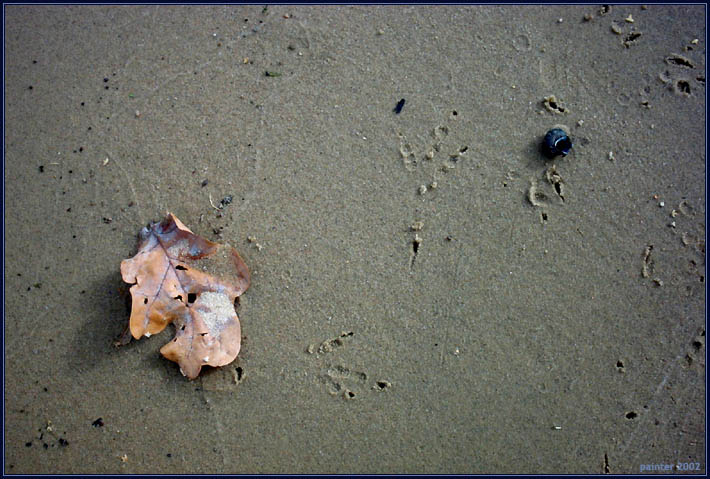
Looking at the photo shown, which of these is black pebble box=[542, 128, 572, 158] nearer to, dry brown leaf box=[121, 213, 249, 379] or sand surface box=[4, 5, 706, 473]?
sand surface box=[4, 5, 706, 473]

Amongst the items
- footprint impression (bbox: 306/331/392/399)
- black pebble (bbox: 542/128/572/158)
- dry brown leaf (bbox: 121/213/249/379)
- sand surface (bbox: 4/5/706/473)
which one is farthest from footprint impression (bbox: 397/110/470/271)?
dry brown leaf (bbox: 121/213/249/379)

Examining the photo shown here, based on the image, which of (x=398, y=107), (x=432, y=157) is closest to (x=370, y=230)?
(x=432, y=157)

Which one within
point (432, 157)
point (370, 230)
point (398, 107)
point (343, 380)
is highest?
point (398, 107)

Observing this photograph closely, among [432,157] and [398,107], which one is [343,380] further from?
[398,107]

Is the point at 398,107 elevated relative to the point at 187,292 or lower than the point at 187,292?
elevated

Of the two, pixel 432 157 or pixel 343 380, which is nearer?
pixel 343 380

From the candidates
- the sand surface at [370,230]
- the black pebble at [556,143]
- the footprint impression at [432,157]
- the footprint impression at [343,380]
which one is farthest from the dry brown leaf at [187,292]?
the black pebble at [556,143]
